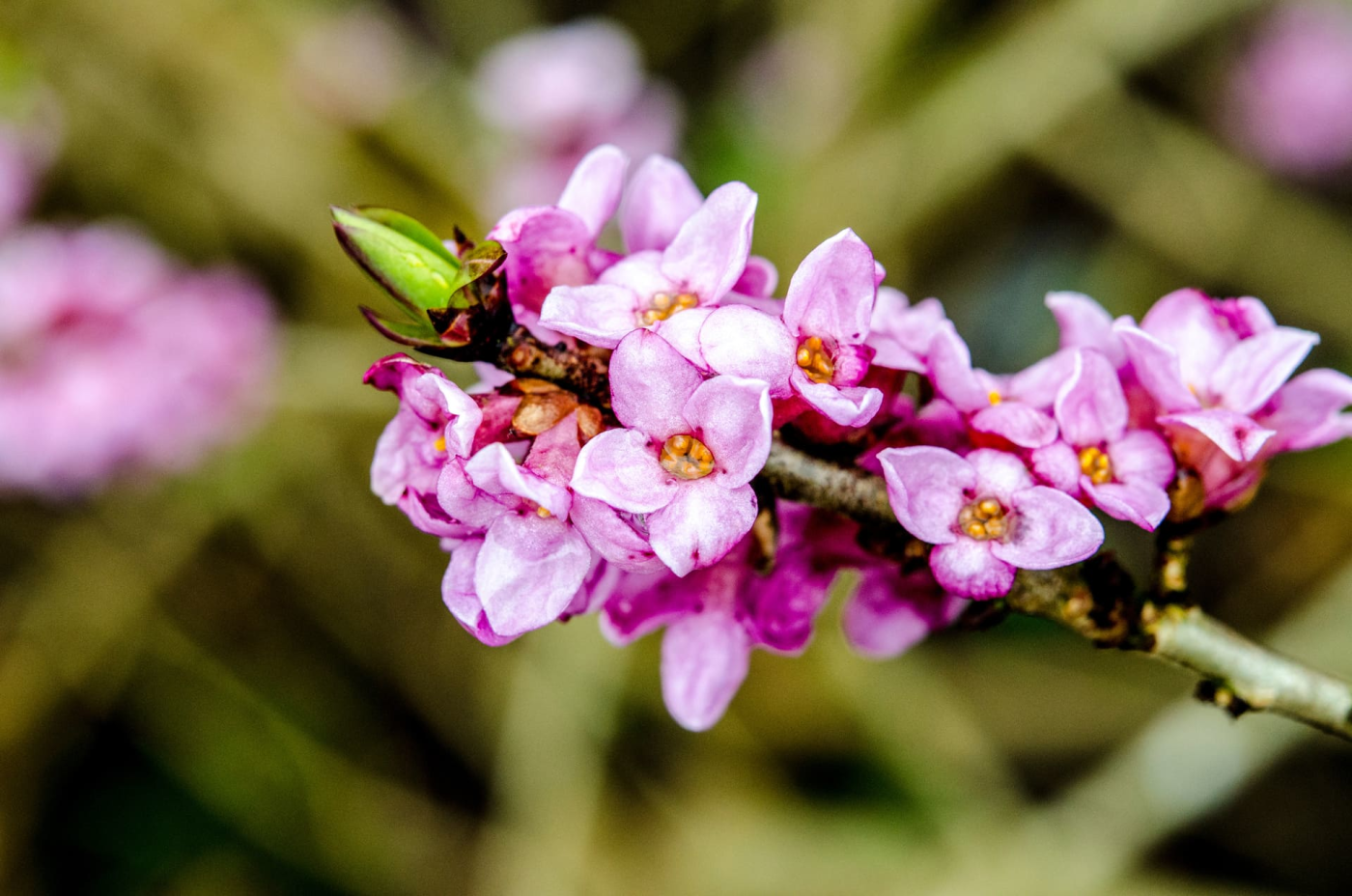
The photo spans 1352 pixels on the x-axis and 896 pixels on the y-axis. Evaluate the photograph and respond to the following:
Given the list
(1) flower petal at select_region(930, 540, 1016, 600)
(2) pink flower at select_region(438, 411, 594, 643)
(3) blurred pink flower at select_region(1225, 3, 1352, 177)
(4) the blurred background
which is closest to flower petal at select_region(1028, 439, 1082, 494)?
(1) flower petal at select_region(930, 540, 1016, 600)

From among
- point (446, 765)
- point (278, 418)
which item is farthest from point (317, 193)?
point (446, 765)

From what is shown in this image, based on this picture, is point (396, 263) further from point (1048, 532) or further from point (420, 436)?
point (1048, 532)

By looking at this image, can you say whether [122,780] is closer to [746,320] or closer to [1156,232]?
[746,320]

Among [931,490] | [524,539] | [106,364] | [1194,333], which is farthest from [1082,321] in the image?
[106,364]

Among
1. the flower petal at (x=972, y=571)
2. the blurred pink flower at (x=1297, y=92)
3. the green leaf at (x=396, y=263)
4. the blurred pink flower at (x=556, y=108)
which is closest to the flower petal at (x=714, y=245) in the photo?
the green leaf at (x=396, y=263)

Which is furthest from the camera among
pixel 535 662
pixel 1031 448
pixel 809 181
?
pixel 809 181

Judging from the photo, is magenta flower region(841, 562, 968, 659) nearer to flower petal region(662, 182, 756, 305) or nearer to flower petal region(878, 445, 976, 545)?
flower petal region(878, 445, 976, 545)
